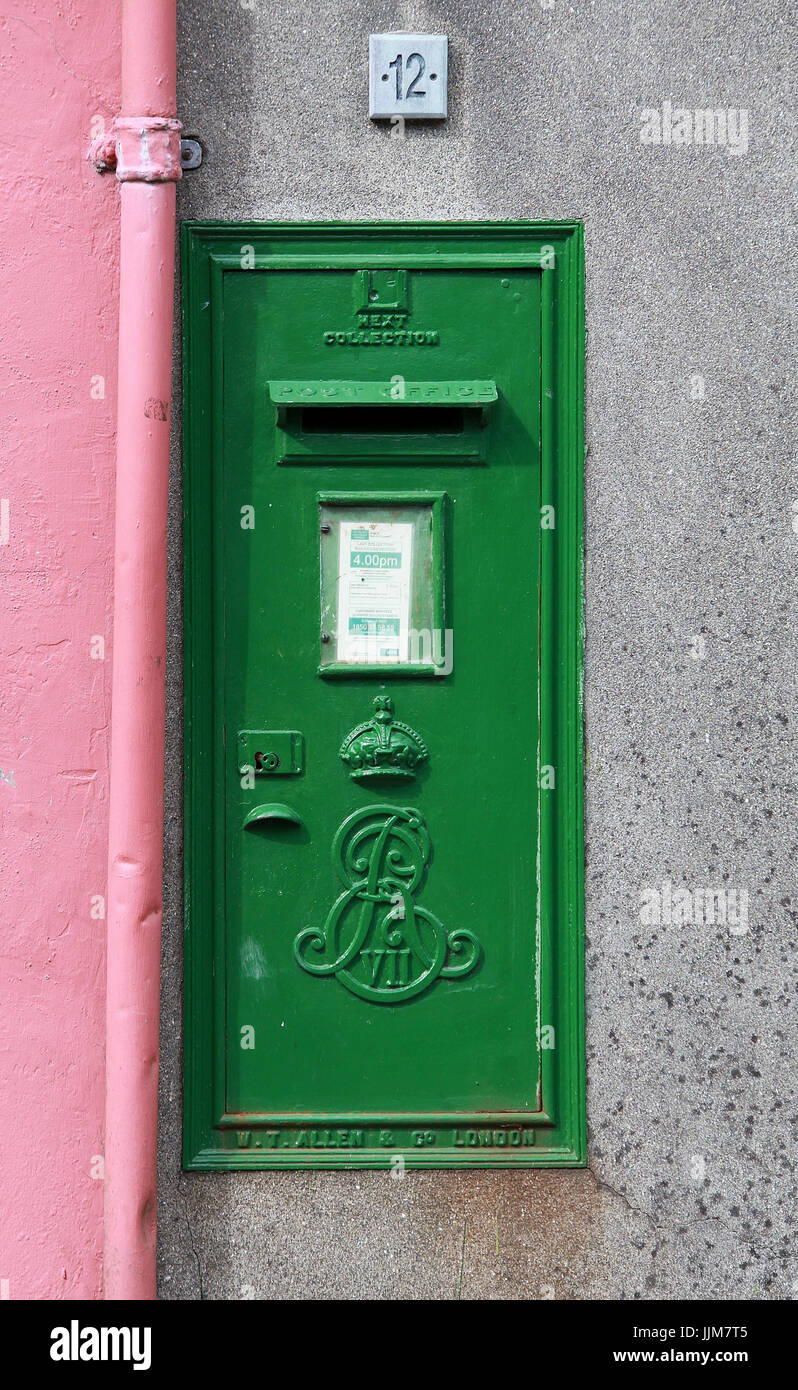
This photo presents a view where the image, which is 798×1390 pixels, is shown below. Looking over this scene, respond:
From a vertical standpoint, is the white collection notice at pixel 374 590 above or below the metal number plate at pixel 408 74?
below

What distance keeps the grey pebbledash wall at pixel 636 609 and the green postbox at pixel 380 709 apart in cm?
7

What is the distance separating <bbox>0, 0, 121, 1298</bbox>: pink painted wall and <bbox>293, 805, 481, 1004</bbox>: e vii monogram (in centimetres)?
55

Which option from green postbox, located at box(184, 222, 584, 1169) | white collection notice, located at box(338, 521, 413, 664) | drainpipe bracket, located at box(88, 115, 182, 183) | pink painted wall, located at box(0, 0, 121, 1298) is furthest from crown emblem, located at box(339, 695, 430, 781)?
drainpipe bracket, located at box(88, 115, 182, 183)

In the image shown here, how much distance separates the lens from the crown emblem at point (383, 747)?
259cm

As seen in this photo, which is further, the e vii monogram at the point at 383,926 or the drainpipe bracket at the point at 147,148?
the e vii monogram at the point at 383,926

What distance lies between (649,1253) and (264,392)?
219 cm

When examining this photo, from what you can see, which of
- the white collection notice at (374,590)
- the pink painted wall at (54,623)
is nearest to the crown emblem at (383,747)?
the white collection notice at (374,590)

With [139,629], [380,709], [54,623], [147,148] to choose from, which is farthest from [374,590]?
[147,148]

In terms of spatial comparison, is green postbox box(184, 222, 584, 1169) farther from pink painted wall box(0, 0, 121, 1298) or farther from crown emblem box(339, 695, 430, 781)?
pink painted wall box(0, 0, 121, 1298)

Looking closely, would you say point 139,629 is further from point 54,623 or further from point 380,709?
point 380,709

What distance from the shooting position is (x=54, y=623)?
2.65m

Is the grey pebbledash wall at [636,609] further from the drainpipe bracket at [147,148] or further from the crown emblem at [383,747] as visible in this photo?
the crown emblem at [383,747]

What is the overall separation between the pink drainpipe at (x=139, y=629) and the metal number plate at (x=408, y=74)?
46 centimetres

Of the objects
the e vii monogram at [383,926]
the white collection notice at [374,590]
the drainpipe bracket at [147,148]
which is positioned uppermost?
the drainpipe bracket at [147,148]
